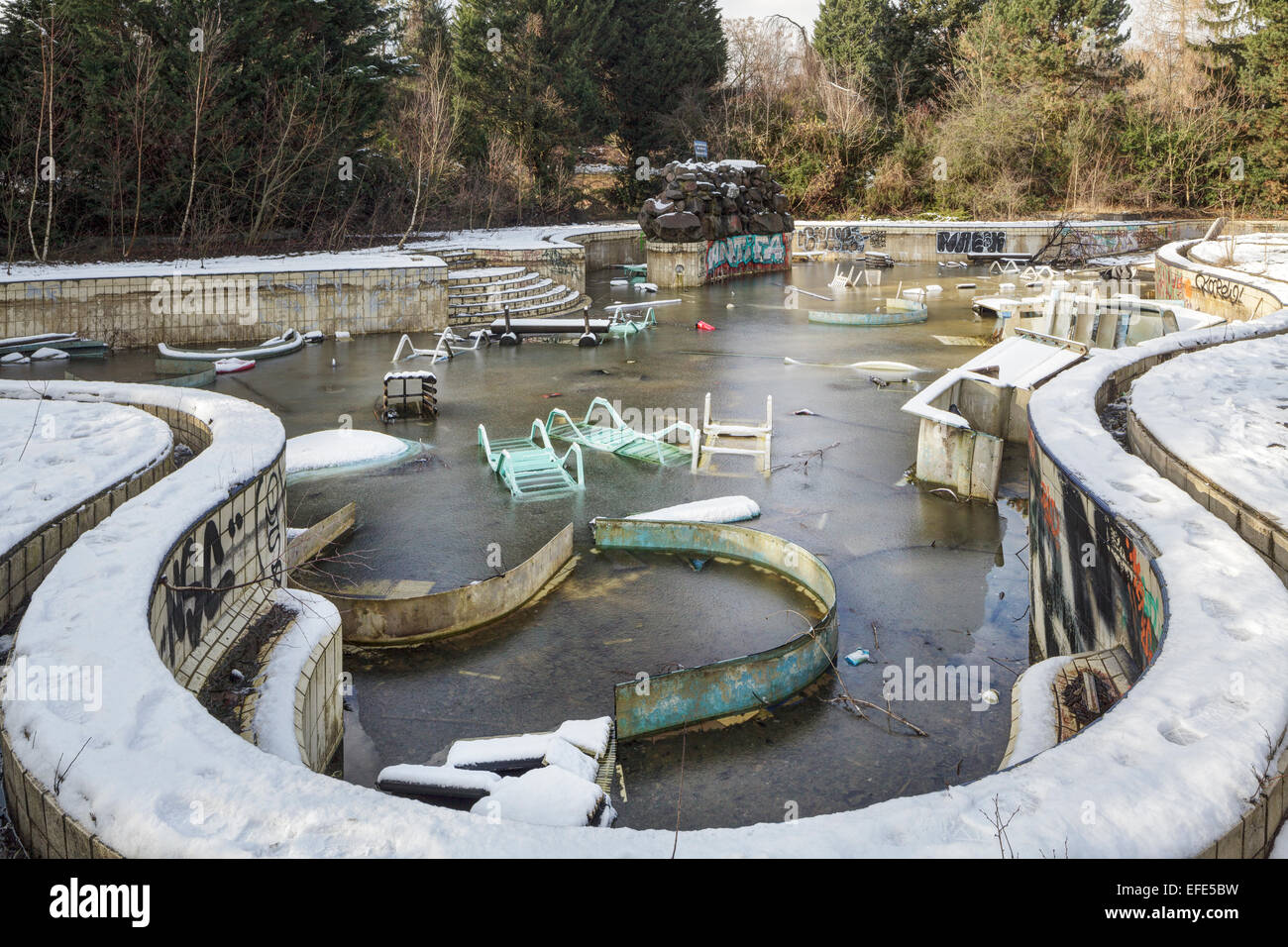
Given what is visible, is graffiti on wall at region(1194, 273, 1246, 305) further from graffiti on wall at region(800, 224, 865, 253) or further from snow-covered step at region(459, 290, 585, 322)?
graffiti on wall at region(800, 224, 865, 253)

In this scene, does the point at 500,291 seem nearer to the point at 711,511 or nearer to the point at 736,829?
the point at 711,511

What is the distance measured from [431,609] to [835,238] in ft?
94.2

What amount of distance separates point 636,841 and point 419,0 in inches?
1739

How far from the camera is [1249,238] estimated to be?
2244 centimetres

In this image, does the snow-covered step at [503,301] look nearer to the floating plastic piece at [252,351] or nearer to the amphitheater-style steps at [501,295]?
the amphitheater-style steps at [501,295]

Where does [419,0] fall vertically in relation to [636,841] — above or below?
above

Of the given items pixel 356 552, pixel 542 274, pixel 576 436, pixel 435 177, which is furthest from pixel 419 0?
pixel 356 552

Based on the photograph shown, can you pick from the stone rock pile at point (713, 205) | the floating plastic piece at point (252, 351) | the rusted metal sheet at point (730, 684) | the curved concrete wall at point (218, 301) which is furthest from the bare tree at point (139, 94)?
the rusted metal sheet at point (730, 684)

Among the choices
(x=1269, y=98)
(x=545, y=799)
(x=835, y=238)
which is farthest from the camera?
(x=1269, y=98)

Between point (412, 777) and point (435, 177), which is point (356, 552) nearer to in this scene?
point (412, 777)

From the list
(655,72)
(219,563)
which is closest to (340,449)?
(219,563)

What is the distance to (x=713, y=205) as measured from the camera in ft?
88.3

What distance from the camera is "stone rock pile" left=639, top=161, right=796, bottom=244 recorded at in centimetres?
2556

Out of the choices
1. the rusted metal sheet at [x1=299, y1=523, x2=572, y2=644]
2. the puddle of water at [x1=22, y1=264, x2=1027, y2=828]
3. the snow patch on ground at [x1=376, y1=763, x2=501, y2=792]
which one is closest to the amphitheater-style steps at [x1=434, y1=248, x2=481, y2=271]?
the puddle of water at [x1=22, y1=264, x2=1027, y2=828]
